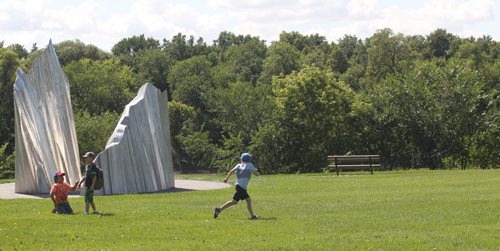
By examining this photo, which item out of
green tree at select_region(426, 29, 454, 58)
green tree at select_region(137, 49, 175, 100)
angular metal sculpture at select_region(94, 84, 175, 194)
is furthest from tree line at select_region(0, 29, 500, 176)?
green tree at select_region(426, 29, 454, 58)

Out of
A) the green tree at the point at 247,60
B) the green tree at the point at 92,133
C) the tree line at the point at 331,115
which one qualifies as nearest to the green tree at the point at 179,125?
the tree line at the point at 331,115

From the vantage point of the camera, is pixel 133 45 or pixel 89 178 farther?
pixel 133 45

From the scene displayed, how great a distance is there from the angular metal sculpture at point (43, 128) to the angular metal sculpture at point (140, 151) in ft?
6.70

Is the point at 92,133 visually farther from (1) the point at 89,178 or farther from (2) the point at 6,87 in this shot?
(1) the point at 89,178

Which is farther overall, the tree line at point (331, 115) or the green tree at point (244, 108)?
the green tree at point (244, 108)

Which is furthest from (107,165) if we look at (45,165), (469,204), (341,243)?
(341,243)

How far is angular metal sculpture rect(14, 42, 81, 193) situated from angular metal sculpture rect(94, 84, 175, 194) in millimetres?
2042

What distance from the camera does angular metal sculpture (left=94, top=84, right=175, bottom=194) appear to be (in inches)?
1091

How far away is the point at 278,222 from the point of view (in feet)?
57.8

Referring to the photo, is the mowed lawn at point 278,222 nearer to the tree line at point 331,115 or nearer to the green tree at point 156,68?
the tree line at point 331,115

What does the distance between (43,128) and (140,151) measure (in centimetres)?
337

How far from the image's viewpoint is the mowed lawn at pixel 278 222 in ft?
46.9

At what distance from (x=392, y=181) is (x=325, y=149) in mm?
24460

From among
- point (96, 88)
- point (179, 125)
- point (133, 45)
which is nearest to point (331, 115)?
point (179, 125)
